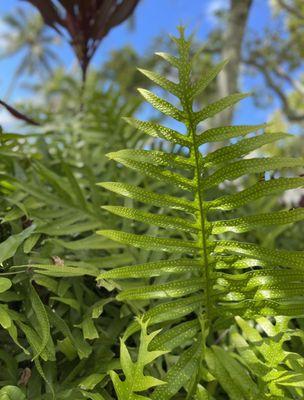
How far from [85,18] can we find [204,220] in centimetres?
65

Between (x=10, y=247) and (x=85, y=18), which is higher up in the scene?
(x=85, y=18)

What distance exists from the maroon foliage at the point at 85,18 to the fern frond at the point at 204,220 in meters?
0.57

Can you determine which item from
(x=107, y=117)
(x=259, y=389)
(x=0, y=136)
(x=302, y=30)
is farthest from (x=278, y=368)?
(x=302, y=30)

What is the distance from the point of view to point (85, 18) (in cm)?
91

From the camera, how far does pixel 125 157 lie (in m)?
0.38

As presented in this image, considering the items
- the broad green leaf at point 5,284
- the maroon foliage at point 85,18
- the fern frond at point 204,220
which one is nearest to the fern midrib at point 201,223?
the fern frond at point 204,220

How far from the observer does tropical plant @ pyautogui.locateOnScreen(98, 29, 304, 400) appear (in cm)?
37

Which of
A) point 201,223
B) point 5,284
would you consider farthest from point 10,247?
point 201,223

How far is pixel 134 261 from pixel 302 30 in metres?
10.8

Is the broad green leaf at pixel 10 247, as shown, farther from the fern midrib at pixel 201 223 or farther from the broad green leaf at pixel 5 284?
the fern midrib at pixel 201 223

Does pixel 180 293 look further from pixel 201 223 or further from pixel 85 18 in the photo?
pixel 85 18

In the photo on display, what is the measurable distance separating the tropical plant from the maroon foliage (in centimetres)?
57

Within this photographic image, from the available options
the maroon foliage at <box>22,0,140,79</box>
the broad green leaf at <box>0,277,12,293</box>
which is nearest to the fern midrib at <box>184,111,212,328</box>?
the broad green leaf at <box>0,277,12,293</box>

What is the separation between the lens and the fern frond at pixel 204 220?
14.7 inches
